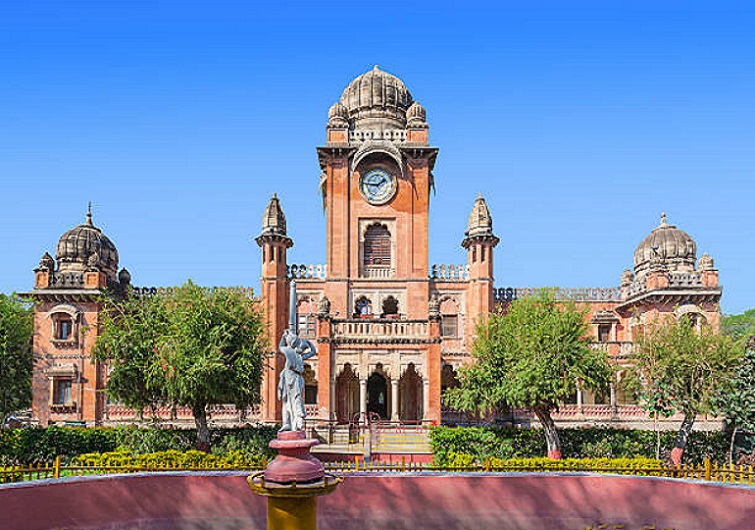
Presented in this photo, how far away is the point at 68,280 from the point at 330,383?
16.9 meters

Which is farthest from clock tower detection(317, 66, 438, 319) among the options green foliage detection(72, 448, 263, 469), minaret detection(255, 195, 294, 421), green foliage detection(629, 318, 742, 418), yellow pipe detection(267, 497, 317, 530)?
yellow pipe detection(267, 497, 317, 530)

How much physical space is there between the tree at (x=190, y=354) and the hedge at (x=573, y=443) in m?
7.94

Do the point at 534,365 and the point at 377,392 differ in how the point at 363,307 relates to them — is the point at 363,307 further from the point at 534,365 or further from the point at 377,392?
the point at 534,365

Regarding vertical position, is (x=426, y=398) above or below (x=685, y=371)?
below

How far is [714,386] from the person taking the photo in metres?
24.8

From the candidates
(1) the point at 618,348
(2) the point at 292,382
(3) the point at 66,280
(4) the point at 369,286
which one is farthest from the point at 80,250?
(1) the point at 618,348

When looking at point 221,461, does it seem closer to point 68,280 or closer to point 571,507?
point 571,507

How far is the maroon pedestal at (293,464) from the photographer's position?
1035cm

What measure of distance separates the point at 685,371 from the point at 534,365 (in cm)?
613

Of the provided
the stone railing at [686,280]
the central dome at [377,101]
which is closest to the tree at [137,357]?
the central dome at [377,101]

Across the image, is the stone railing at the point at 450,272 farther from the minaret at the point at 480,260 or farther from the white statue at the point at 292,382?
the white statue at the point at 292,382

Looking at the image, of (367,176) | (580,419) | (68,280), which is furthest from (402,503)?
(68,280)

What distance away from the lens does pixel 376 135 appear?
37281 millimetres

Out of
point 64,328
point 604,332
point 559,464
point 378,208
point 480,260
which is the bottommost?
point 559,464
